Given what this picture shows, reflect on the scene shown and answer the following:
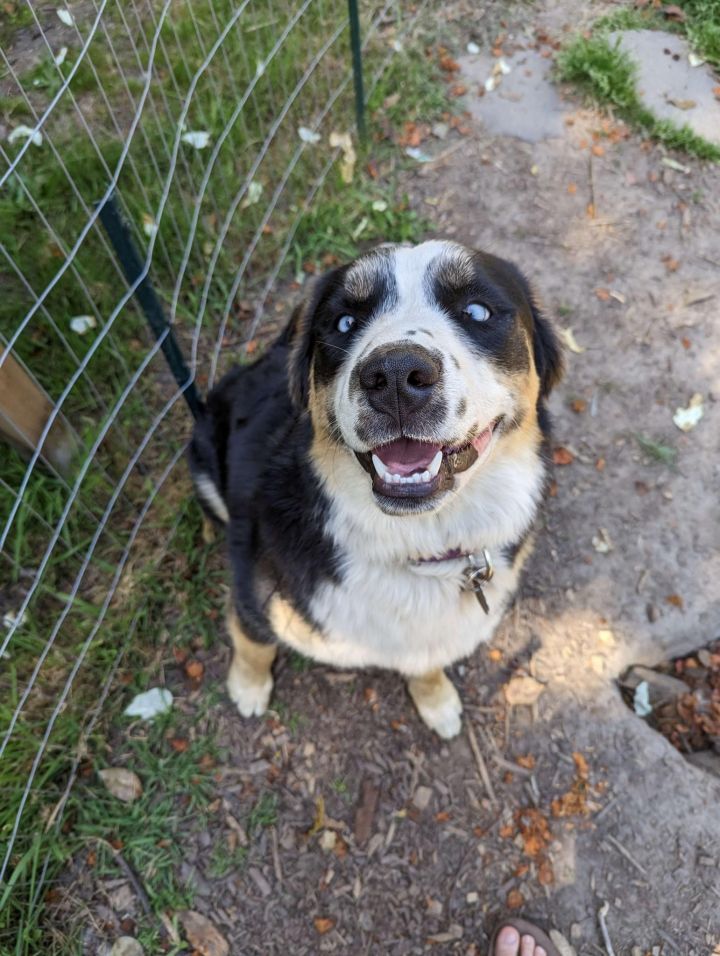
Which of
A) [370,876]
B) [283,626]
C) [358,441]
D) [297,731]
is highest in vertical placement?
[358,441]

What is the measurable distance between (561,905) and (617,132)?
14.0ft

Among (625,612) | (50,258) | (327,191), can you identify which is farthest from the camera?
(327,191)

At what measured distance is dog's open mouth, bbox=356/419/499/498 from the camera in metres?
1.80

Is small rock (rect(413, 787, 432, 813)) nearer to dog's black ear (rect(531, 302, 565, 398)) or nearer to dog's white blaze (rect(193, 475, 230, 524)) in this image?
dog's white blaze (rect(193, 475, 230, 524))

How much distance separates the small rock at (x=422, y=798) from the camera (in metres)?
2.67

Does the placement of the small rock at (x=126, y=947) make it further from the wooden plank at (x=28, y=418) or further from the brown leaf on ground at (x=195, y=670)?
the wooden plank at (x=28, y=418)

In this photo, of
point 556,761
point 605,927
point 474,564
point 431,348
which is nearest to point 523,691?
point 556,761

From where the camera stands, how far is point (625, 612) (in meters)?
3.00

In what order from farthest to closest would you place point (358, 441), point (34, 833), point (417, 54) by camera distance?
point (417, 54) → point (34, 833) → point (358, 441)

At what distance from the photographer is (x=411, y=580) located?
7.14ft

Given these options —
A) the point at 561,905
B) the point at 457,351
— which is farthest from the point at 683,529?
the point at 457,351

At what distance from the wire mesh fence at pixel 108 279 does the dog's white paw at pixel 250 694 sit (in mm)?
497

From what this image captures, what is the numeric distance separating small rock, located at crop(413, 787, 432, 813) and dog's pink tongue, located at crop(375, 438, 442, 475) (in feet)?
4.94

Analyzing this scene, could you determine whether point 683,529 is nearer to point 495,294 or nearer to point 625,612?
point 625,612
